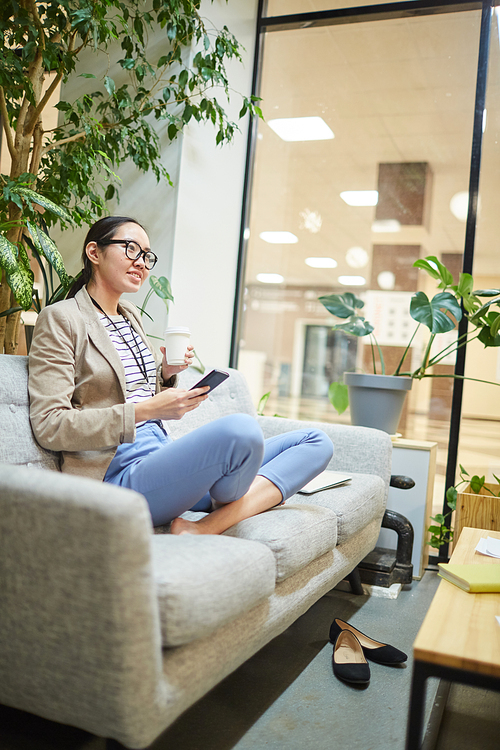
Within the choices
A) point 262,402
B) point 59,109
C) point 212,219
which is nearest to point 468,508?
point 262,402

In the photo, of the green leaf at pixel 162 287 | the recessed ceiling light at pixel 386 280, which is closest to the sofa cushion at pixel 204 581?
the green leaf at pixel 162 287

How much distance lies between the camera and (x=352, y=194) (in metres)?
3.25

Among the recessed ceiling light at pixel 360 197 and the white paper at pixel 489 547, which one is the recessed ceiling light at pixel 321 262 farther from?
the white paper at pixel 489 547

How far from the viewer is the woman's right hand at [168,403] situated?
1.50 m

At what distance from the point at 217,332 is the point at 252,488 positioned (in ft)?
5.64

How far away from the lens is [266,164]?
3.40 m

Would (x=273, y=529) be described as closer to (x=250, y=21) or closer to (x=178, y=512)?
(x=178, y=512)

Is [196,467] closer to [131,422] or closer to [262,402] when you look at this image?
[131,422]

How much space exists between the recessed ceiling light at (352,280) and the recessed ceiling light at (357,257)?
0.21 feet

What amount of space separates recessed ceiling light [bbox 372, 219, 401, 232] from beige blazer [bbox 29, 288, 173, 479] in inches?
75.9

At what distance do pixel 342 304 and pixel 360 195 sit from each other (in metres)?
0.72

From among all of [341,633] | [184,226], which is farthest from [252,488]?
[184,226]

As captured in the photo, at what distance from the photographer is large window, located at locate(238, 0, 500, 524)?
9.95 feet

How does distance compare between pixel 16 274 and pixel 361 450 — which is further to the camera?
pixel 361 450
